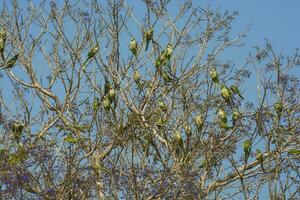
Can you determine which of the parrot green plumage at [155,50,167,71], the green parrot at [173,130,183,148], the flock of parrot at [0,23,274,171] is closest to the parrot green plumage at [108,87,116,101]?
the flock of parrot at [0,23,274,171]

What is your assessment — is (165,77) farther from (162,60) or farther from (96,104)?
(96,104)

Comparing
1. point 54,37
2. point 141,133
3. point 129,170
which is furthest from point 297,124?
point 54,37

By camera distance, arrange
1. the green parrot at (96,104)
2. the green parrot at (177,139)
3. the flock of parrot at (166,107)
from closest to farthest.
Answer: the flock of parrot at (166,107)
the green parrot at (177,139)
the green parrot at (96,104)

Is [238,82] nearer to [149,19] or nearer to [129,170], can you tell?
[149,19]

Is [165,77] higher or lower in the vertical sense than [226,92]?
higher

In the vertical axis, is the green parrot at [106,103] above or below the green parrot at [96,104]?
below

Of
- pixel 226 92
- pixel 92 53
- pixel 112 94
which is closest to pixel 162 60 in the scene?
pixel 92 53

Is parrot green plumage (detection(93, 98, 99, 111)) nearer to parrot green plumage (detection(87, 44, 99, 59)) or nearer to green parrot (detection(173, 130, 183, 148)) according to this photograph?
parrot green plumage (detection(87, 44, 99, 59))

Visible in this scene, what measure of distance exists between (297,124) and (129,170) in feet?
11.5

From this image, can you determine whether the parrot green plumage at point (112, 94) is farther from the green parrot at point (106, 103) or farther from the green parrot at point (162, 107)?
the green parrot at point (162, 107)

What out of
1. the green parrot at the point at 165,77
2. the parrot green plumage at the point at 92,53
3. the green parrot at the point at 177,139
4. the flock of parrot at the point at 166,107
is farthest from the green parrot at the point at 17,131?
the green parrot at the point at 165,77

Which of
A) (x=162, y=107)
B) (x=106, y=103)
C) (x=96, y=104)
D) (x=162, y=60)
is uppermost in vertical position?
(x=162, y=60)

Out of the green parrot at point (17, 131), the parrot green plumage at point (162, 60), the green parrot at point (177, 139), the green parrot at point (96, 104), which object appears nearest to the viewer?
the green parrot at point (177, 139)

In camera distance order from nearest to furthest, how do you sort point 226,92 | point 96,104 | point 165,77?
point 226,92, point 96,104, point 165,77
